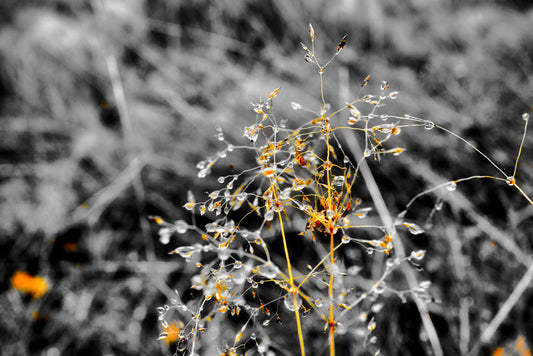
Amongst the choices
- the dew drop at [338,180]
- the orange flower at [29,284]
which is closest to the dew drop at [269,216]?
the dew drop at [338,180]

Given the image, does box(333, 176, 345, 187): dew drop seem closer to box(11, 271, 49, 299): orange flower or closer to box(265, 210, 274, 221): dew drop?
box(265, 210, 274, 221): dew drop

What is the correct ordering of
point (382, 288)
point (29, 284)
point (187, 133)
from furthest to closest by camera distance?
point (187, 133) → point (29, 284) → point (382, 288)

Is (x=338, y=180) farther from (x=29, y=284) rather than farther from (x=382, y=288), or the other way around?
(x=29, y=284)

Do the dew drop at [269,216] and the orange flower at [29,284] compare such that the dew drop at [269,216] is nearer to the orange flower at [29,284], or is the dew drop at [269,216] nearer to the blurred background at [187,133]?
the blurred background at [187,133]

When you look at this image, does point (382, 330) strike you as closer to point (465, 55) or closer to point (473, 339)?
point (473, 339)

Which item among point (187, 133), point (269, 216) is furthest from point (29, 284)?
point (269, 216)
